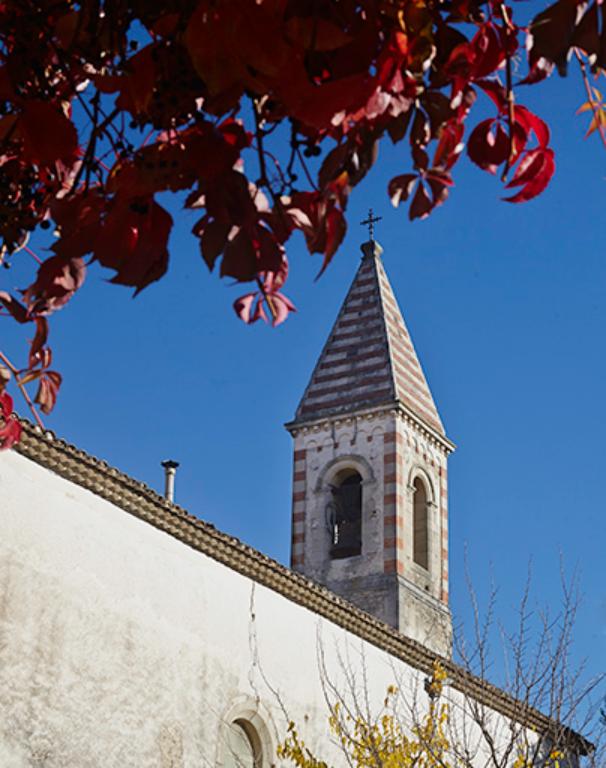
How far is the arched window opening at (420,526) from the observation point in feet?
76.6

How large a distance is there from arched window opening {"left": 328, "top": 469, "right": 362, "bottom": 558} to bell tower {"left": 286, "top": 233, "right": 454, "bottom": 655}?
0.06 feet

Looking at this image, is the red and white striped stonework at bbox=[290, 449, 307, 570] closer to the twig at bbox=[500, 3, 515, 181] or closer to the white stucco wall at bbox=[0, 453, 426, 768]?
the white stucco wall at bbox=[0, 453, 426, 768]

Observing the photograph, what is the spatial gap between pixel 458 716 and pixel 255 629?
15.5ft

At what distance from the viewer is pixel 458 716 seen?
17.5m

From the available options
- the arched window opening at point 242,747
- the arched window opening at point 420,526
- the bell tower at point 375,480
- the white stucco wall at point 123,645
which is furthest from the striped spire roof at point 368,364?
the arched window opening at point 242,747

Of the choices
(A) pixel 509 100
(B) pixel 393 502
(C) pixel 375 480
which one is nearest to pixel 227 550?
(B) pixel 393 502

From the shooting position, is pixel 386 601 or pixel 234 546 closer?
pixel 234 546

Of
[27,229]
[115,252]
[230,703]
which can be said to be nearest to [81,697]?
[230,703]

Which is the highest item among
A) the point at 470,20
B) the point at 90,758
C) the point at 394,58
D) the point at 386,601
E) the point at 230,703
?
the point at 386,601

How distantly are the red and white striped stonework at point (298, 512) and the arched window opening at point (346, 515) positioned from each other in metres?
0.54

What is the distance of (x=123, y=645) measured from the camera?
1188 centimetres

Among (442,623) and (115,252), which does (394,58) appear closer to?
(115,252)

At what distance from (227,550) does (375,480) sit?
31.4ft

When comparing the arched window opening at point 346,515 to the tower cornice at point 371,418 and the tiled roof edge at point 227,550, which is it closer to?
the tower cornice at point 371,418
